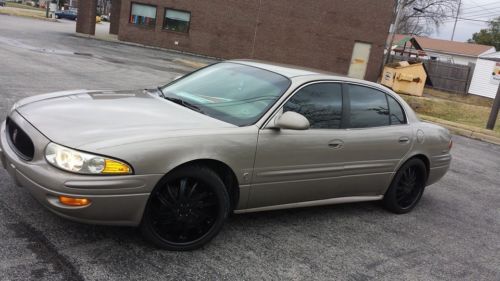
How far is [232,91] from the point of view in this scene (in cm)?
454

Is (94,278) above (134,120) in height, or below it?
below

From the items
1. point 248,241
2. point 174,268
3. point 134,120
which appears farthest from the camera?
point 248,241

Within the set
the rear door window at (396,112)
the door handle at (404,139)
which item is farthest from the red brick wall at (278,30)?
the door handle at (404,139)

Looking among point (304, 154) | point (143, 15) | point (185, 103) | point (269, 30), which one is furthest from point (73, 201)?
point (143, 15)

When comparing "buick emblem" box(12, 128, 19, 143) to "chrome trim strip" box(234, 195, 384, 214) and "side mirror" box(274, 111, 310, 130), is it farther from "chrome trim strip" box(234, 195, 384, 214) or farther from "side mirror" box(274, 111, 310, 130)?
"side mirror" box(274, 111, 310, 130)

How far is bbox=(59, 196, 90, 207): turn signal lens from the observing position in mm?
3223

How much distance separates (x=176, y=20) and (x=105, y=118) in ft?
93.5

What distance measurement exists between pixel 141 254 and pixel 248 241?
0.96 metres

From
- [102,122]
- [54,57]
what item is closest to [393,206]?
[102,122]

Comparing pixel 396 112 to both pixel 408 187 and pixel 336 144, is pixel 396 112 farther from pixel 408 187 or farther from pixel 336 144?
pixel 336 144

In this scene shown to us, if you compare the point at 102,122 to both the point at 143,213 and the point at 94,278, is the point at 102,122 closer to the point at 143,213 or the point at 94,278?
the point at 143,213

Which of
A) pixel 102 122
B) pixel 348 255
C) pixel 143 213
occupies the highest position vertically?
pixel 102 122

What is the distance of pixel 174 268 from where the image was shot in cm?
347

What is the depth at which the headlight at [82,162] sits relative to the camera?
3.23 metres
